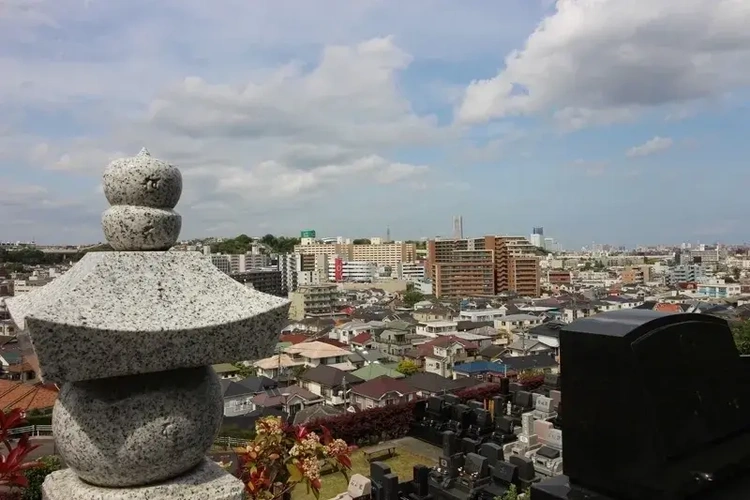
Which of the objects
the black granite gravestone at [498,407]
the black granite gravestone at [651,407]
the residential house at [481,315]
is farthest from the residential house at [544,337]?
the black granite gravestone at [651,407]

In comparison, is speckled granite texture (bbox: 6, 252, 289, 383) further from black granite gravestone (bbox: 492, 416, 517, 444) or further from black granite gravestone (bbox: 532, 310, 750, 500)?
black granite gravestone (bbox: 492, 416, 517, 444)

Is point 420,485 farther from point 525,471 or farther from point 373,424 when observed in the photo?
point 373,424

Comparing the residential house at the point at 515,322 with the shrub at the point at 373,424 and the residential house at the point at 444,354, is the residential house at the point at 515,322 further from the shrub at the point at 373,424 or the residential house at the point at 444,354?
the shrub at the point at 373,424

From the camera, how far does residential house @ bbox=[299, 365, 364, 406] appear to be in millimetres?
28417

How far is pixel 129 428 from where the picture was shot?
2441 millimetres

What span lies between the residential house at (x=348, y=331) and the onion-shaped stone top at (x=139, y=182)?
154 ft

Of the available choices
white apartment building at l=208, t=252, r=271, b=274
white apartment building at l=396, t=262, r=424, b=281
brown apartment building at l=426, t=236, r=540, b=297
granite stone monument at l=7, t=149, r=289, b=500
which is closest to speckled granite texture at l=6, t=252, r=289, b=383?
granite stone monument at l=7, t=149, r=289, b=500

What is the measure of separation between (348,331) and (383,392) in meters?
26.7

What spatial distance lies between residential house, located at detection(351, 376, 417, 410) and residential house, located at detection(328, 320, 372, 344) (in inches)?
915

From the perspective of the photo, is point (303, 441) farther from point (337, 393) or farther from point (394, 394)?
point (337, 393)

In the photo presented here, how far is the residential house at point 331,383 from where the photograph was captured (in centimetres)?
2842

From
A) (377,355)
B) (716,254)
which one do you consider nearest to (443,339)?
(377,355)

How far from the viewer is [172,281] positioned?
2631 mm

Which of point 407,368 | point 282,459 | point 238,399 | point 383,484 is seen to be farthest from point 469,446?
point 407,368
